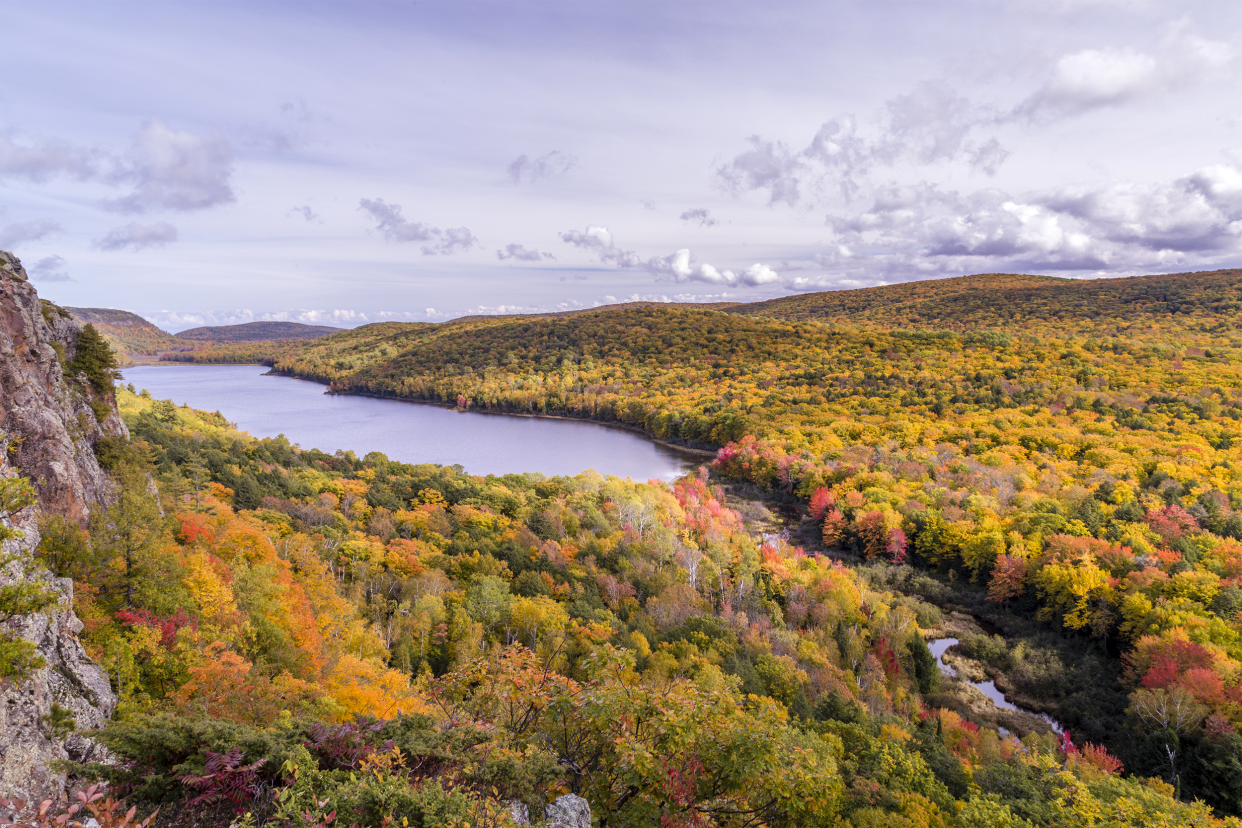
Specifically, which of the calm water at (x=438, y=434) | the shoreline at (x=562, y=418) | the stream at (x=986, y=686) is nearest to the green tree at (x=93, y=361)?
the stream at (x=986, y=686)

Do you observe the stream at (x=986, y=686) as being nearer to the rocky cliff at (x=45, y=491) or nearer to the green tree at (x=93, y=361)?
the rocky cliff at (x=45, y=491)

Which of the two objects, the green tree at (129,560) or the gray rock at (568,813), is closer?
the gray rock at (568,813)

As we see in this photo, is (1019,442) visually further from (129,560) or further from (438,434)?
(438,434)

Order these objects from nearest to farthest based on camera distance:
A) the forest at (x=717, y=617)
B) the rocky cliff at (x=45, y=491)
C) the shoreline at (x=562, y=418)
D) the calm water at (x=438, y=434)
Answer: the rocky cliff at (x=45, y=491), the forest at (x=717, y=617), the calm water at (x=438, y=434), the shoreline at (x=562, y=418)

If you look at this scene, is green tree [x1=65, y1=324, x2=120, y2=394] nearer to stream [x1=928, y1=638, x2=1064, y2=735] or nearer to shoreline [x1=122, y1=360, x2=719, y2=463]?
stream [x1=928, y1=638, x2=1064, y2=735]

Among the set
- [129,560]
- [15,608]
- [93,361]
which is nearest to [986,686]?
[129,560]

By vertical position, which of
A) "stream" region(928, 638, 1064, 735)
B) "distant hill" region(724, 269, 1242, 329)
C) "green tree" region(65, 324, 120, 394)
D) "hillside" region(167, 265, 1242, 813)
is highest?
"distant hill" region(724, 269, 1242, 329)

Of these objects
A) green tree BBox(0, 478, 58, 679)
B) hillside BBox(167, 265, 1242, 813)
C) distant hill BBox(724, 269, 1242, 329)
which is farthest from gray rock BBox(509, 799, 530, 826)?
distant hill BBox(724, 269, 1242, 329)
